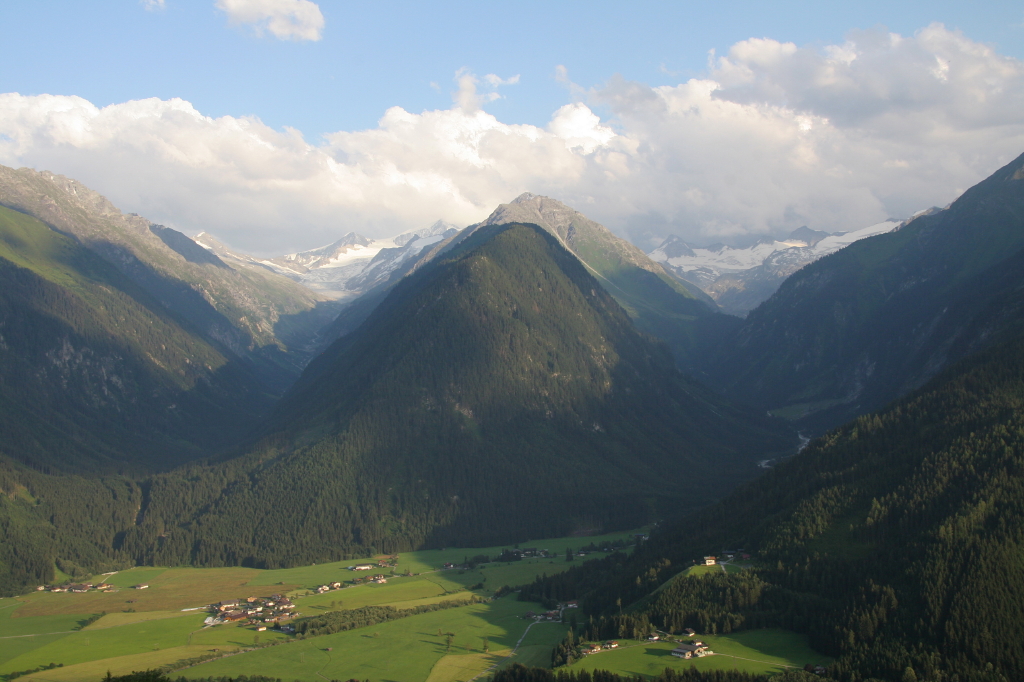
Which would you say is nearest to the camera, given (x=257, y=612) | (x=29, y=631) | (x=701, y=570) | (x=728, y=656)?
(x=728, y=656)

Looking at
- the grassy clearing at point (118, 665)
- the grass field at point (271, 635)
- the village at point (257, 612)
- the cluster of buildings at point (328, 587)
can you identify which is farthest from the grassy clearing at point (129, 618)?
the cluster of buildings at point (328, 587)

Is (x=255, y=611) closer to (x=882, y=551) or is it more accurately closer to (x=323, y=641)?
(x=323, y=641)

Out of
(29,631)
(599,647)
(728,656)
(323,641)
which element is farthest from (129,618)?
(728,656)

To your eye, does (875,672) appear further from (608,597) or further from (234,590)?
(234,590)

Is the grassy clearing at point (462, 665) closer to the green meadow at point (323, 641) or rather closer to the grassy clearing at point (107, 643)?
the green meadow at point (323, 641)

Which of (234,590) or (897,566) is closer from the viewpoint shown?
(897,566)

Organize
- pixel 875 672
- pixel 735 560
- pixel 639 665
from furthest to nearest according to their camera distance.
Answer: pixel 735 560
pixel 639 665
pixel 875 672

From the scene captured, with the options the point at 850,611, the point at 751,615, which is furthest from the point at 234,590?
the point at 850,611

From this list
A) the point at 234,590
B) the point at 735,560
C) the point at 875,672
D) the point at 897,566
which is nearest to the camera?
the point at 875,672
